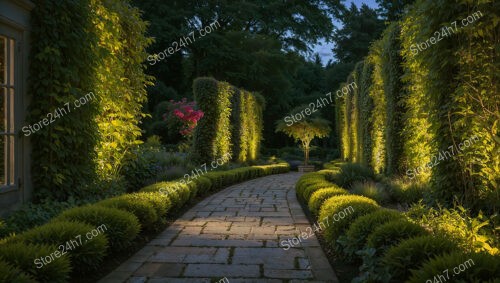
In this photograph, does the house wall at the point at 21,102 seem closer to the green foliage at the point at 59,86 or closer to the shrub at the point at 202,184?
the green foliage at the point at 59,86

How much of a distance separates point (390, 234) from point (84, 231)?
2.47 meters

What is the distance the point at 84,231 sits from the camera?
10.3 ft

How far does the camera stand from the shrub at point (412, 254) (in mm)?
2537

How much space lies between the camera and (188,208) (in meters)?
6.81

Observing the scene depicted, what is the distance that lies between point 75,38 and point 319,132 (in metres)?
16.6

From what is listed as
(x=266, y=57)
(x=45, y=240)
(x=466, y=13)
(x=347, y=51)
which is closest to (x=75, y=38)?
(x=45, y=240)

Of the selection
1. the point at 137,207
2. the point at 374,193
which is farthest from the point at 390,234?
the point at 374,193

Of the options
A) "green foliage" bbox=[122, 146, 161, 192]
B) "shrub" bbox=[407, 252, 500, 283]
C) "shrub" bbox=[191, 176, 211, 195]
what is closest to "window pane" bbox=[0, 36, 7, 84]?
"green foliage" bbox=[122, 146, 161, 192]

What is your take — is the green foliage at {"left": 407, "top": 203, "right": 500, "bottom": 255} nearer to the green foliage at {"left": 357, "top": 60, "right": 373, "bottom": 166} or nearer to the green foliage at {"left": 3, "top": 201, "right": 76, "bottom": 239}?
the green foliage at {"left": 3, "top": 201, "right": 76, "bottom": 239}

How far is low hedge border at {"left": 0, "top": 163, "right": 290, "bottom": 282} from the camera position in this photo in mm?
2492

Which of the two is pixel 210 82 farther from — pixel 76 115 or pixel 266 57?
pixel 266 57

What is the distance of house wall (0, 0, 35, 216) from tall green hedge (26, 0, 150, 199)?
77 mm

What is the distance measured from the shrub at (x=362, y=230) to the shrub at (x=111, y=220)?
82.1 inches

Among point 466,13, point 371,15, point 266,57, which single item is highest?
point 371,15
